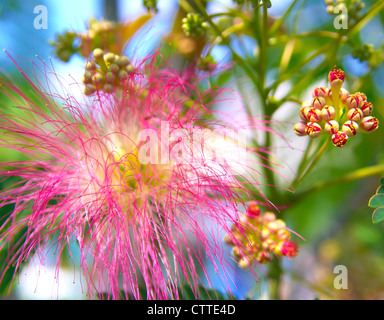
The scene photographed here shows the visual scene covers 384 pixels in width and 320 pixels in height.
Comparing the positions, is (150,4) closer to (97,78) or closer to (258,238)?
(97,78)

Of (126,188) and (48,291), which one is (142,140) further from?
(48,291)

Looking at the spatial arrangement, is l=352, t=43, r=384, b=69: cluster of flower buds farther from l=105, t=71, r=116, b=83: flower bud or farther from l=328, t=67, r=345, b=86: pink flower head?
l=105, t=71, r=116, b=83: flower bud

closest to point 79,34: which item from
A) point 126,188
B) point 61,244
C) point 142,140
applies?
point 142,140

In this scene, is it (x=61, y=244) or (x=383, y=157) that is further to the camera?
(x=383, y=157)

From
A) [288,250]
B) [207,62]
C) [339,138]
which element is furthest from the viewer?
[207,62]

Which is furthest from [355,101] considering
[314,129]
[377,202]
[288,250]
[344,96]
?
[288,250]

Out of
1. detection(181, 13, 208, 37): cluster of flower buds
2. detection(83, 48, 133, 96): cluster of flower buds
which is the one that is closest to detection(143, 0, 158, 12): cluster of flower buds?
detection(181, 13, 208, 37): cluster of flower buds
